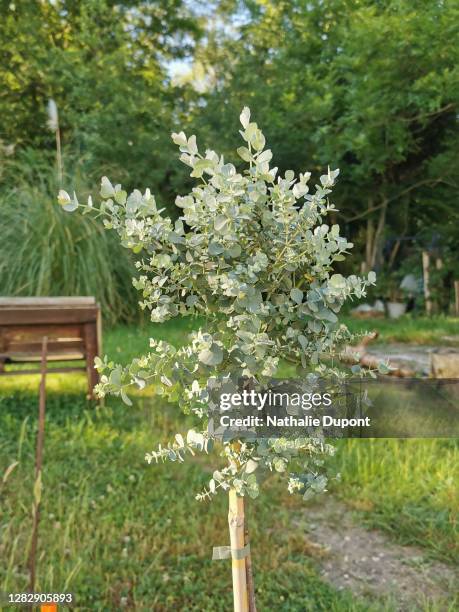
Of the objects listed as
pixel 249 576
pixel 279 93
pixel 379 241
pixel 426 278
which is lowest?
pixel 249 576

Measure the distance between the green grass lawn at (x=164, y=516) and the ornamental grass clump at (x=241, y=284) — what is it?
1090 millimetres

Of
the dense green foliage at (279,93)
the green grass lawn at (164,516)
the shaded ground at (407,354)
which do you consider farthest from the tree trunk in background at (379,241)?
the green grass lawn at (164,516)

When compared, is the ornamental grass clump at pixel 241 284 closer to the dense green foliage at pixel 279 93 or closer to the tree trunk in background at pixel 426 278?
the dense green foliage at pixel 279 93

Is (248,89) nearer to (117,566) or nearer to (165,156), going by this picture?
(165,156)

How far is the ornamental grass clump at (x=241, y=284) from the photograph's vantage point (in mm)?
1219

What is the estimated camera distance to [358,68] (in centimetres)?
746

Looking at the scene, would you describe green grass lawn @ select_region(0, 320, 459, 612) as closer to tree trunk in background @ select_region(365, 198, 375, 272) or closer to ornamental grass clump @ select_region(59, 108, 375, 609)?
ornamental grass clump @ select_region(59, 108, 375, 609)

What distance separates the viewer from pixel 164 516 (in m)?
2.63

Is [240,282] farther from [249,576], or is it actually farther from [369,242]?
[369,242]

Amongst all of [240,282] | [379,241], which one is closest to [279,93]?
[379,241]

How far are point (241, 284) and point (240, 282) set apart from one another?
0.05m

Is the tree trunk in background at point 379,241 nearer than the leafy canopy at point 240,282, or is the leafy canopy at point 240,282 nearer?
the leafy canopy at point 240,282

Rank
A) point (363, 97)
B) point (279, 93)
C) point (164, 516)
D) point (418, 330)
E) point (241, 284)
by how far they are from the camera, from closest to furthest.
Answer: point (241, 284) < point (164, 516) < point (418, 330) < point (363, 97) < point (279, 93)

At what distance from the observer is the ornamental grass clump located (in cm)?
122
